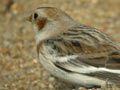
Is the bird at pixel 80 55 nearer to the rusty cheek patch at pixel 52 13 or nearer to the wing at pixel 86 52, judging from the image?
the wing at pixel 86 52

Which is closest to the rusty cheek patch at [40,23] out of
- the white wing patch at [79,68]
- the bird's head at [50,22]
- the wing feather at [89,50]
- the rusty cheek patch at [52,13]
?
the bird's head at [50,22]

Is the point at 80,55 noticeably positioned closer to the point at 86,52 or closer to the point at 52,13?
the point at 86,52

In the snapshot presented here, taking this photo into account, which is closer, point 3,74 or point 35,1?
point 3,74

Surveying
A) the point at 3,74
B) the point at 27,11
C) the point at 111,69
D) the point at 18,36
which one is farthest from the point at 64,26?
the point at 27,11

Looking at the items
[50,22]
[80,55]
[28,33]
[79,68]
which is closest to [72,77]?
[79,68]

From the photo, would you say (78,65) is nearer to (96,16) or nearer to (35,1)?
(96,16)

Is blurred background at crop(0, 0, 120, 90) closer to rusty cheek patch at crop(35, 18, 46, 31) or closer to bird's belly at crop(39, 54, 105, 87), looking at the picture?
bird's belly at crop(39, 54, 105, 87)

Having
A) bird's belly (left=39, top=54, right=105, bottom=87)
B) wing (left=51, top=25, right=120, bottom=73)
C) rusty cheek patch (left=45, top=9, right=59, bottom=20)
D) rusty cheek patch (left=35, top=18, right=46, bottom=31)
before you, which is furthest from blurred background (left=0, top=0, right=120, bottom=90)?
rusty cheek patch (left=45, top=9, right=59, bottom=20)
